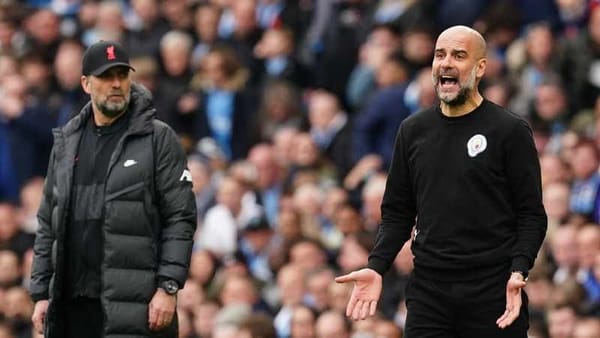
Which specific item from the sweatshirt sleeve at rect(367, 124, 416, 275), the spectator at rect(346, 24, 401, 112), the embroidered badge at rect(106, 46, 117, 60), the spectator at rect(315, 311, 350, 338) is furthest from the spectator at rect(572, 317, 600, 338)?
the spectator at rect(346, 24, 401, 112)

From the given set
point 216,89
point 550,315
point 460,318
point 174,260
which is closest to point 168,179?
point 174,260

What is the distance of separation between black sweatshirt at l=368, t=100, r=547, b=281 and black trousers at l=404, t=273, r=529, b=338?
55 millimetres

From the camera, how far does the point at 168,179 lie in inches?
374

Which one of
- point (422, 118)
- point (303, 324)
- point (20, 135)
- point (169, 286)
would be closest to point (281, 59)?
point (20, 135)

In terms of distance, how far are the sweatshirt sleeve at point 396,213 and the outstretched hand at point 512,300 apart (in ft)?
2.21

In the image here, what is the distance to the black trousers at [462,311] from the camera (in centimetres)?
829

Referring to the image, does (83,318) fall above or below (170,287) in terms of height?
below

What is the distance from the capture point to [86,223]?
9516 mm

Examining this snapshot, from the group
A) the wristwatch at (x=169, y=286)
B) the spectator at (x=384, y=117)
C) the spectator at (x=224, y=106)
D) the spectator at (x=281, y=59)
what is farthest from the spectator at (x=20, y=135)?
the wristwatch at (x=169, y=286)

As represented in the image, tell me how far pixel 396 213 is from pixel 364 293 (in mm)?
435

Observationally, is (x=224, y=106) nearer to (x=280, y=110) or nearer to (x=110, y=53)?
→ (x=280, y=110)

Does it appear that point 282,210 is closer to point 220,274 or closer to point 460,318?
point 220,274

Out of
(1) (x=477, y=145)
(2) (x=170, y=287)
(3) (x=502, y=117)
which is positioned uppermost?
(3) (x=502, y=117)

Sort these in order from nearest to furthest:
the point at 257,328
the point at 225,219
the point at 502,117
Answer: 1. the point at 502,117
2. the point at 257,328
3. the point at 225,219
